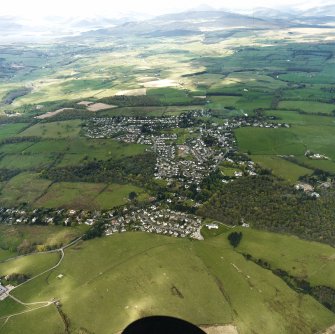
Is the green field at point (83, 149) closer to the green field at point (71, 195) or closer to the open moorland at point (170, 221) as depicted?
the open moorland at point (170, 221)

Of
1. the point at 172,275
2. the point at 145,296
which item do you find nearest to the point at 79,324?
the point at 145,296

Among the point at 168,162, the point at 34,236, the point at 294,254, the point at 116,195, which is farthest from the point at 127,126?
the point at 294,254

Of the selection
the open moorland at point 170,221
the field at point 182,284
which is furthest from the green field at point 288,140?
the field at point 182,284

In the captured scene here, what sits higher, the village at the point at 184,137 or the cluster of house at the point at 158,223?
the cluster of house at the point at 158,223

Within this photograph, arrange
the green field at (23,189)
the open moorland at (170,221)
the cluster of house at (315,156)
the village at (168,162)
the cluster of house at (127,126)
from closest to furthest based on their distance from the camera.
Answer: the open moorland at (170,221)
the village at (168,162)
the green field at (23,189)
the cluster of house at (315,156)
the cluster of house at (127,126)

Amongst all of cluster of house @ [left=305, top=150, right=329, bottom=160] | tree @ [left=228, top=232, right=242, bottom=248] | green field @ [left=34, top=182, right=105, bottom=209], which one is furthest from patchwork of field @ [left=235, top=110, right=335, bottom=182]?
green field @ [left=34, top=182, right=105, bottom=209]

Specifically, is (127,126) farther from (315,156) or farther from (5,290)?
(5,290)
